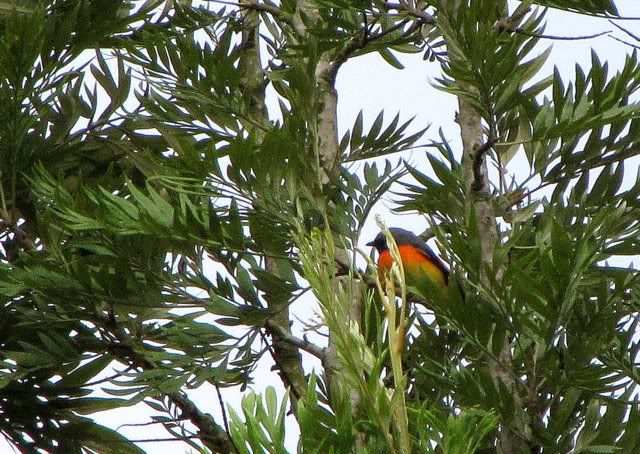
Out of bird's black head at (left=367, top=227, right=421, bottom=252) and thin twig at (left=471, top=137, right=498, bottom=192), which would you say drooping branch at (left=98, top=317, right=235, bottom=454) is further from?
bird's black head at (left=367, top=227, right=421, bottom=252)

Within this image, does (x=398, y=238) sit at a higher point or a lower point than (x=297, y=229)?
higher

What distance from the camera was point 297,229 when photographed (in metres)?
1.78

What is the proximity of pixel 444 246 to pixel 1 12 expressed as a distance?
157 centimetres

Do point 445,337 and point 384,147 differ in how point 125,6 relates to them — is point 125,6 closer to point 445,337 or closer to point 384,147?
point 384,147

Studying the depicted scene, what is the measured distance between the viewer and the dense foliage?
1.79 meters

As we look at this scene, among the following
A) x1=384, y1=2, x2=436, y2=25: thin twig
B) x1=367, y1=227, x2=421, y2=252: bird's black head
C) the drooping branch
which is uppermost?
x1=367, y1=227, x2=421, y2=252: bird's black head

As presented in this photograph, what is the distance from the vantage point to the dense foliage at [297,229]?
5.86 feet

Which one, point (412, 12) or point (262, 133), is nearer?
point (412, 12)

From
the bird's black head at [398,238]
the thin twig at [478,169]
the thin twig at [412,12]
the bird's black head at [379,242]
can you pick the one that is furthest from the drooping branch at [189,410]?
the bird's black head at [379,242]

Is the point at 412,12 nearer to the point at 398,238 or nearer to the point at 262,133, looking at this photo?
the point at 262,133

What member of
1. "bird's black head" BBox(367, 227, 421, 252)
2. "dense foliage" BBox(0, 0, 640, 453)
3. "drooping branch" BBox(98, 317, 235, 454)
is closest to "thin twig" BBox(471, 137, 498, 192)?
"dense foliage" BBox(0, 0, 640, 453)

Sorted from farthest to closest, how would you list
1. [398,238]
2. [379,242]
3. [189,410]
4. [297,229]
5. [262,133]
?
[379,242]
[398,238]
[262,133]
[189,410]
[297,229]

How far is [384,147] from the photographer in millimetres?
Answer: 2697

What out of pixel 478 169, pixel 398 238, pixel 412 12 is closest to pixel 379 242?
pixel 398 238
